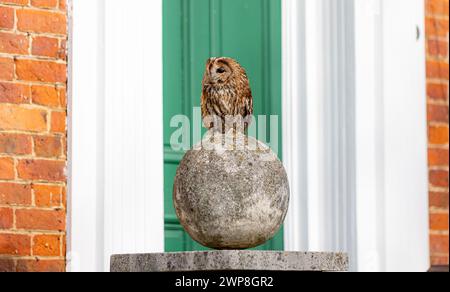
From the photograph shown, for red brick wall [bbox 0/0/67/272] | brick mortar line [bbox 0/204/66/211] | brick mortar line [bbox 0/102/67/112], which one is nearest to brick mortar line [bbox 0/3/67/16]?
red brick wall [bbox 0/0/67/272]

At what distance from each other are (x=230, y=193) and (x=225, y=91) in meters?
0.44

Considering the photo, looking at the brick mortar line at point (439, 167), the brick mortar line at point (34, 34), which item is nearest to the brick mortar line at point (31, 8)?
the brick mortar line at point (34, 34)

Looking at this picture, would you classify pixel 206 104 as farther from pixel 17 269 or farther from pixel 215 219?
pixel 17 269

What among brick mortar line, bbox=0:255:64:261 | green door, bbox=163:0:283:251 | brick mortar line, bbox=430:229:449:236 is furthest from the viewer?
brick mortar line, bbox=430:229:449:236

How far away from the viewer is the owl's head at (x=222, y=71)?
13.0 feet

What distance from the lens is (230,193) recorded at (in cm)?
373

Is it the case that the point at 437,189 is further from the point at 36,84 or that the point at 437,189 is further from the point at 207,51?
the point at 36,84

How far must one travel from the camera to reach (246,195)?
373 cm

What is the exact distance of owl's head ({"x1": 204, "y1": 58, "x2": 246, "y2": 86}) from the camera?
3.97 m

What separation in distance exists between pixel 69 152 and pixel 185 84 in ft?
2.60

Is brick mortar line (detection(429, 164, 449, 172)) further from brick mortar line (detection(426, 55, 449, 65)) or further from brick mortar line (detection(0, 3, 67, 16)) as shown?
brick mortar line (detection(0, 3, 67, 16))

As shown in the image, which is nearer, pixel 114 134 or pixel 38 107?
pixel 38 107

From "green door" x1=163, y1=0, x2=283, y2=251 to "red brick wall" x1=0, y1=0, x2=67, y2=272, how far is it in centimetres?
63

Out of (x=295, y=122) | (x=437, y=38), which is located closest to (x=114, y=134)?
(x=295, y=122)
